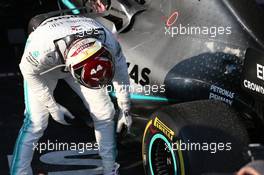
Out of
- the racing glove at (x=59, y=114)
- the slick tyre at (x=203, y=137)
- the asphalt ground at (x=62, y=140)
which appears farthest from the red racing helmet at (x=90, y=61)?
the asphalt ground at (x=62, y=140)

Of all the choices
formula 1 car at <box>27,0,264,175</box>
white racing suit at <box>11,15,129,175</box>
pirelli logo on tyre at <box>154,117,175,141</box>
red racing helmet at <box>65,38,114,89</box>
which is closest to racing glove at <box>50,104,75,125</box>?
white racing suit at <box>11,15,129,175</box>

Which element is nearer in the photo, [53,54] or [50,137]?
[53,54]

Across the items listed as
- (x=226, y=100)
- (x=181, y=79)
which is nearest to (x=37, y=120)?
(x=181, y=79)

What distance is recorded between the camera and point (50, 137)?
4.88 m

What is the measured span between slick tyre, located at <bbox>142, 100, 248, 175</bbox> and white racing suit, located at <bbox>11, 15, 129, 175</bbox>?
2.04ft

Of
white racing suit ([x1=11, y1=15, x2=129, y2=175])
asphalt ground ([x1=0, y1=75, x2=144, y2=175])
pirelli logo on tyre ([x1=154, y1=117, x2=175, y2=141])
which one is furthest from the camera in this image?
asphalt ground ([x1=0, y1=75, x2=144, y2=175])

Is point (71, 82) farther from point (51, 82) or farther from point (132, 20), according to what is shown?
point (132, 20)

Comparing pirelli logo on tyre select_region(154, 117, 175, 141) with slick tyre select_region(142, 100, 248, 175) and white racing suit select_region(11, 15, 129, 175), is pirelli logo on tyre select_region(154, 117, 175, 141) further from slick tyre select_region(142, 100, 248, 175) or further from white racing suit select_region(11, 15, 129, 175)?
white racing suit select_region(11, 15, 129, 175)

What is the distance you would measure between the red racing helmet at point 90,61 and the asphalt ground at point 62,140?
887 millimetres

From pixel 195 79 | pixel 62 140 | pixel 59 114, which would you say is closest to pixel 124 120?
pixel 59 114

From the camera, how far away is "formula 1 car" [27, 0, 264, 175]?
338 centimetres

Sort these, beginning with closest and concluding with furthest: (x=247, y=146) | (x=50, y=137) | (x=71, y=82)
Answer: (x=247, y=146) < (x=71, y=82) < (x=50, y=137)

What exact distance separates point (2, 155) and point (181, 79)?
152 cm

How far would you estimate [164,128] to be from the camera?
360 centimetres
